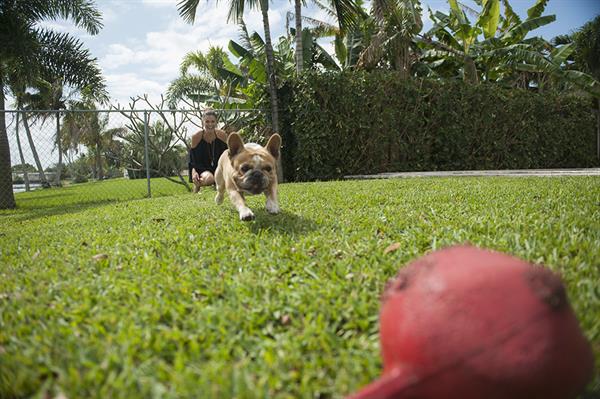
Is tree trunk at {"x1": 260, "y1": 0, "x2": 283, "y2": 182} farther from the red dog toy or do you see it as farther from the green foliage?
the red dog toy

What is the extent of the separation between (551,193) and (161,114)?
9819 millimetres

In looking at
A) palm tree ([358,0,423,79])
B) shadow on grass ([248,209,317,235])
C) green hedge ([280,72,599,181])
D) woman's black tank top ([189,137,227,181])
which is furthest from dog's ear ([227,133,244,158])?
palm tree ([358,0,423,79])

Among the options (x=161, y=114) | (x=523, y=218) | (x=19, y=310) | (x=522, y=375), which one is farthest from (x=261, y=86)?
(x=522, y=375)

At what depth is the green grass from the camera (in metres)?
1.51

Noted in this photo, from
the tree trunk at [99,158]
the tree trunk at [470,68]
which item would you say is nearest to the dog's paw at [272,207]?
the tree trunk at [99,158]

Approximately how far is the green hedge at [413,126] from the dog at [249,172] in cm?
751

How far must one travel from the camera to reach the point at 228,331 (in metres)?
1.85

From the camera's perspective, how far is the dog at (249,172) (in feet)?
13.8

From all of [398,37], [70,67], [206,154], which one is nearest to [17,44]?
[70,67]

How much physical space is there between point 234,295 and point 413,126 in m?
12.5

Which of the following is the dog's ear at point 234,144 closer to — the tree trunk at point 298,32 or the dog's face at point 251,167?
the dog's face at point 251,167

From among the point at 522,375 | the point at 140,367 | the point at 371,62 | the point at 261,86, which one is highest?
the point at 371,62

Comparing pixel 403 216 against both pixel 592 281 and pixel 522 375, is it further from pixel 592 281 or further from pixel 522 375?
pixel 522 375

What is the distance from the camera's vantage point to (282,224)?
4.23 meters
